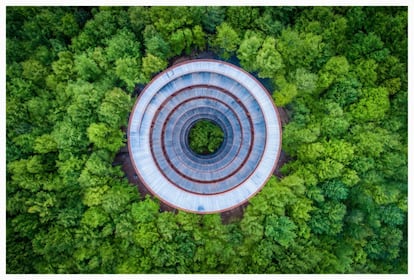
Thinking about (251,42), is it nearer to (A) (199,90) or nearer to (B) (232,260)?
(A) (199,90)

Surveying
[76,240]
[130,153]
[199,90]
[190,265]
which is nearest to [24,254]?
[76,240]

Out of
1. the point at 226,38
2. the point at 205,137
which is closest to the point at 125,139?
the point at 205,137

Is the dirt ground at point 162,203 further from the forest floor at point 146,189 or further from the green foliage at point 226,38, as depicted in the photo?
the green foliage at point 226,38

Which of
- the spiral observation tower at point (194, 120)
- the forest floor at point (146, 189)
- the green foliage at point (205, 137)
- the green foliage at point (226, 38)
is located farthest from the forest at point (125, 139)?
the green foliage at point (205, 137)

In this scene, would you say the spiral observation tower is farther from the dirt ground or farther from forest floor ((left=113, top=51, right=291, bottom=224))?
the dirt ground

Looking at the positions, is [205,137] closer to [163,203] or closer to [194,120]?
[194,120]
